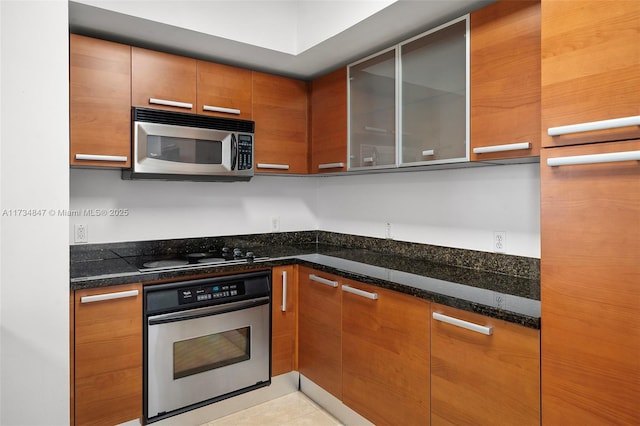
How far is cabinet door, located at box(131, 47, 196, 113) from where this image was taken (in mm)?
2293

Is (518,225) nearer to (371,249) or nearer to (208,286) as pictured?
(371,249)

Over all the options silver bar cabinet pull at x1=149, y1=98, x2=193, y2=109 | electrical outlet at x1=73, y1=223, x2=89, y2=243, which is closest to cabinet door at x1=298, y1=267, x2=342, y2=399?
silver bar cabinet pull at x1=149, y1=98, x2=193, y2=109

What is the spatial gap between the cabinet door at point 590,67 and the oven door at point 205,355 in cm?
183

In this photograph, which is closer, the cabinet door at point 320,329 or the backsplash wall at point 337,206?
the backsplash wall at point 337,206

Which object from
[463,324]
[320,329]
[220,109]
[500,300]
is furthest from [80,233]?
[500,300]

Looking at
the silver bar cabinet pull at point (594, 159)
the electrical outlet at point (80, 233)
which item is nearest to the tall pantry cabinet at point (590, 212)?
the silver bar cabinet pull at point (594, 159)

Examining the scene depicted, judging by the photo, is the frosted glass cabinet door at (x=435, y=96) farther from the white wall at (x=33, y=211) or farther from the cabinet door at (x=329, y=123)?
the white wall at (x=33, y=211)

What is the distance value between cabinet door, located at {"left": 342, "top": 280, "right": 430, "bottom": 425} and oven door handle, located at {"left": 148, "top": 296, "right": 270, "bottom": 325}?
57 centimetres

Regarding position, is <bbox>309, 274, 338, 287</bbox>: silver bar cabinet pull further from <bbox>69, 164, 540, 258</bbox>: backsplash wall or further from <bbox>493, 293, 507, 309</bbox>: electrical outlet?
<bbox>493, 293, 507, 309</bbox>: electrical outlet

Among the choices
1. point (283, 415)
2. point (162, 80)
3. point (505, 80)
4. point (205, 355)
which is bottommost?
point (283, 415)

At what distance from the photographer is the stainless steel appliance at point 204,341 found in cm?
212

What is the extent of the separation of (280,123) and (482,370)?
201 cm

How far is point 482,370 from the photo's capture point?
1541 millimetres

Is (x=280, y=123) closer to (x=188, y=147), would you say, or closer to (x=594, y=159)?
(x=188, y=147)
